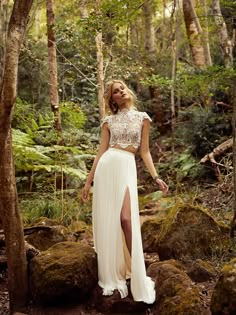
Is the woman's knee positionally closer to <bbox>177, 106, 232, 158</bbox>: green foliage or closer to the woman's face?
the woman's face

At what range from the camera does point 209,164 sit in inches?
422

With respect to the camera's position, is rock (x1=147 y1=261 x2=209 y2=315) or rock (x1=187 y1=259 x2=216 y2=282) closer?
rock (x1=147 y1=261 x2=209 y2=315)

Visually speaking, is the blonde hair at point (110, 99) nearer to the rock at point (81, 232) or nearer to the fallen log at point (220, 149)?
the rock at point (81, 232)

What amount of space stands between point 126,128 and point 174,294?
5.81 feet

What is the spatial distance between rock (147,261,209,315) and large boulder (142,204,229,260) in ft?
2.52

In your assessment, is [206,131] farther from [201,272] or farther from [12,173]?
[12,173]

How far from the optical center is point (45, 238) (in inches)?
227

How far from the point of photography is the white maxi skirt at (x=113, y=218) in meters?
4.41

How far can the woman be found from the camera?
437 cm

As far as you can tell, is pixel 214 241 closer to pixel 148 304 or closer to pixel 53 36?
pixel 148 304

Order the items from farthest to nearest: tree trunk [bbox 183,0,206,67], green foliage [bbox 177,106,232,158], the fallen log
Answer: tree trunk [bbox 183,0,206,67], green foliage [bbox 177,106,232,158], the fallen log

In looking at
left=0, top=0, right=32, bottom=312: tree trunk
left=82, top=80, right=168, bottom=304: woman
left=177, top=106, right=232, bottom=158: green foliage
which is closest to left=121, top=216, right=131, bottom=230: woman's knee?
left=82, top=80, right=168, bottom=304: woman

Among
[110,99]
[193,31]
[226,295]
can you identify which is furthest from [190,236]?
[193,31]

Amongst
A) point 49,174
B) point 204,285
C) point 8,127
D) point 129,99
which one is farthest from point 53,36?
point 204,285
